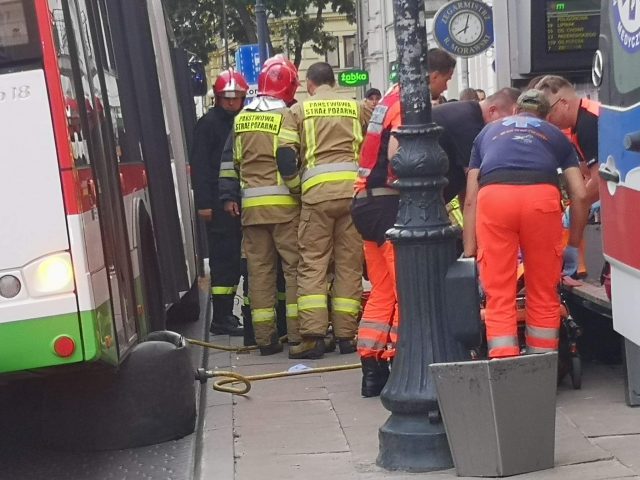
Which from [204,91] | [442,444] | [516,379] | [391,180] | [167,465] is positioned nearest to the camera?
[516,379]

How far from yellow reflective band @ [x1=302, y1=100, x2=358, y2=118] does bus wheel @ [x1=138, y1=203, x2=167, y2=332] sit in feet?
4.46

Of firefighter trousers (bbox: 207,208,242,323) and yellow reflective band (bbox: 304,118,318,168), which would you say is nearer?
yellow reflective band (bbox: 304,118,318,168)

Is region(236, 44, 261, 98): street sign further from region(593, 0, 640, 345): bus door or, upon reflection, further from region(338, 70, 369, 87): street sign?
region(593, 0, 640, 345): bus door

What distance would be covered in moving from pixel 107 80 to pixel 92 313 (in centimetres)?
237

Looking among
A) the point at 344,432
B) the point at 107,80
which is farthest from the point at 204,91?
the point at 344,432

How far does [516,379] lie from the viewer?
18.9ft

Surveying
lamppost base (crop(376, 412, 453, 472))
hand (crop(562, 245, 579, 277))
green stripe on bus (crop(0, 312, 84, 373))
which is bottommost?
lamppost base (crop(376, 412, 453, 472))

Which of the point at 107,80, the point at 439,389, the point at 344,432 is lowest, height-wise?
the point at 344,432

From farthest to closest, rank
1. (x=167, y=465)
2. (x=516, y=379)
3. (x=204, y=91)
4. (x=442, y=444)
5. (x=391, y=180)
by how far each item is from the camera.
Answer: (x=204, y=91), (x=391, y=180), (x=167, y=465), (x=442, y=444), (x=516, y=379)

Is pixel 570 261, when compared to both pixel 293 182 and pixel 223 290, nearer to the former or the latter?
pixel 293 182

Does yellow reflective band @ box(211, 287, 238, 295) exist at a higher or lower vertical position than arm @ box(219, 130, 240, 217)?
lower

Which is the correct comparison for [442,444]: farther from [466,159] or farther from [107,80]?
[107,80]

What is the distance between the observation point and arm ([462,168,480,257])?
7.49 meters

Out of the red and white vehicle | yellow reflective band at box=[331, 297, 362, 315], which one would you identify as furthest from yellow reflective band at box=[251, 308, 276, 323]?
the red and white vehicle
